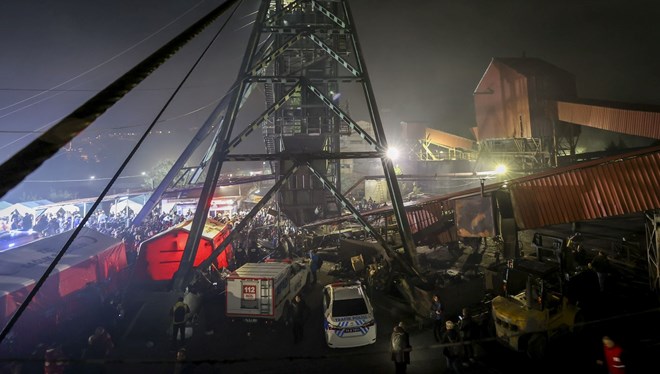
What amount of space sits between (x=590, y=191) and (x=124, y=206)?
124ft

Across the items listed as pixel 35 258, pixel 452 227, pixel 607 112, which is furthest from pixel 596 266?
pixel 35 258

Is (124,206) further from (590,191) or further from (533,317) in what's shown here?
(590,191)

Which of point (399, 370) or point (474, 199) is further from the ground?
point (474, 199)

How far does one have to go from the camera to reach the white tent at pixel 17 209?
→ 2588 centimetres

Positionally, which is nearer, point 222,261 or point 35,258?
point 35,258

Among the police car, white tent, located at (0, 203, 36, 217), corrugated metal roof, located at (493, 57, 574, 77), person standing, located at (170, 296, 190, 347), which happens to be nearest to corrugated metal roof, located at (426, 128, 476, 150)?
corrugated metal roof, located at (493, 57, 574, 77)

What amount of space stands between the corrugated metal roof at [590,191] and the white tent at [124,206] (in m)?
34.4

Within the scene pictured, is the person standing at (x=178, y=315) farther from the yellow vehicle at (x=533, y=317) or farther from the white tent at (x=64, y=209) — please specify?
the white tent at (x=64, y=209)

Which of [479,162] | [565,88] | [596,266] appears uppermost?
[565,88]

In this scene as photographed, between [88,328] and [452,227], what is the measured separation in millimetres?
16382

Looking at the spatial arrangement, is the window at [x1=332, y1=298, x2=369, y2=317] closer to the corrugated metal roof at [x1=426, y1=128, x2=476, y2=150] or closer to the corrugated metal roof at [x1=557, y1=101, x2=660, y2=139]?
the corrugated metal roof at [x1=557, y1=101, x2=660, y2=139]

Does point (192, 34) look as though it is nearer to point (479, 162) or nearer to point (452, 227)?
point (452, 227)

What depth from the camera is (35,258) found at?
42.5 feet

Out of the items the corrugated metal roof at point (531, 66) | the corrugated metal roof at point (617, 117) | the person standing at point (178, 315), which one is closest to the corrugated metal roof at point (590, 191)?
the corrugated metal roof at point (617, 117)
